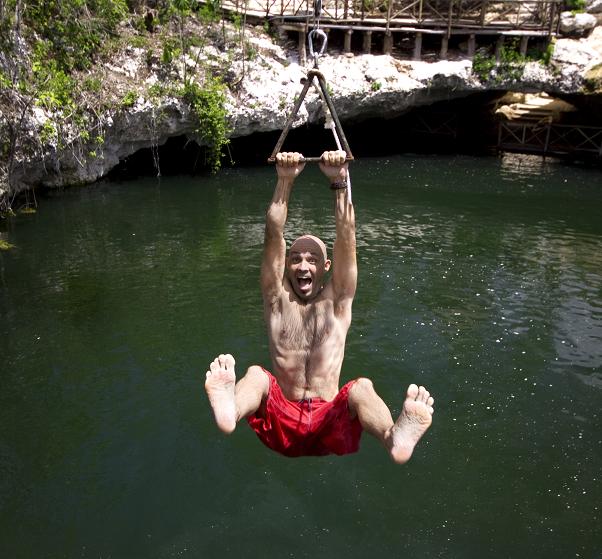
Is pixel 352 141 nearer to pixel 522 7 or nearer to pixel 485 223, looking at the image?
pixel 522 7

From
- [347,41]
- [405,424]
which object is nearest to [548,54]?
[347,41]

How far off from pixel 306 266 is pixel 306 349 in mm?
712

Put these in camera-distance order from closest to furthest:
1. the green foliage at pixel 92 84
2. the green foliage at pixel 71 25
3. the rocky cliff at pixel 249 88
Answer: the green foliage at pixel 71 25
the green foliage at pixel 92 84
the rocky cliff at pixel 249 88

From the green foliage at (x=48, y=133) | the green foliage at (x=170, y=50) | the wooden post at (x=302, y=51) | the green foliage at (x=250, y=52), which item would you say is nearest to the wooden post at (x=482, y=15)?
the wooden post at (x=302, y=51)

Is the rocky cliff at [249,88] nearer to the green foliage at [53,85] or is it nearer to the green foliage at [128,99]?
the green foliage at [128,99]

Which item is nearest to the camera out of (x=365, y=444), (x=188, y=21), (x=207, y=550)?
(x=207, y=550)

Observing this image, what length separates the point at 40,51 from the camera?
16.5 m

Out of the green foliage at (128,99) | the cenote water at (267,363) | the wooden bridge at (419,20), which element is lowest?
the cenote water at (267,363)

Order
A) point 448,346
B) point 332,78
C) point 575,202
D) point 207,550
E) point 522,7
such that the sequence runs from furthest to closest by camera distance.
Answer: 1. point 522,7
2. point 332,78
3. point 575,202
4. point 448,346
5. point 207,550

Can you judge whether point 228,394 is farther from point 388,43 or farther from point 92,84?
point 388,43

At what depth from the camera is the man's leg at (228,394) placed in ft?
13.8

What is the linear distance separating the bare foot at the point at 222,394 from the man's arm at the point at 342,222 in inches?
47.8

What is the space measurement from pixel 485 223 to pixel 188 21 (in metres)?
12.5

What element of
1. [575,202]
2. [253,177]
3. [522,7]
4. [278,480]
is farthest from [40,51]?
[522,7]
